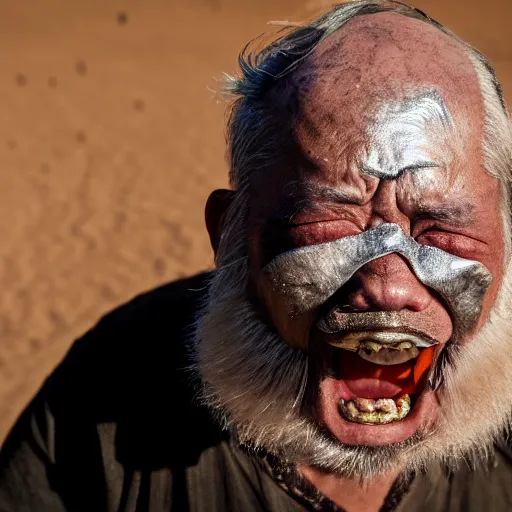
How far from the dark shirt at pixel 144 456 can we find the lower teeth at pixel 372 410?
0.34 metres

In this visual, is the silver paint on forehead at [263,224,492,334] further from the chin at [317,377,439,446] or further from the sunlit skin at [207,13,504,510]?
the chin at [317,377,439,446]

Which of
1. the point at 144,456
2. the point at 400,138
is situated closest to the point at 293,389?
the point at 144,456

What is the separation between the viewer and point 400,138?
1.50m

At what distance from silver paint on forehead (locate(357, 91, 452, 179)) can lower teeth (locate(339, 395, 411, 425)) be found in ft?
1.36

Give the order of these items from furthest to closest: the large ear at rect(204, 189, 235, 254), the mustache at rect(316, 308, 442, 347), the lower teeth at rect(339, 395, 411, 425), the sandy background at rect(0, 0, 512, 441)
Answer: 1. the sandy background at rect(0, 0, 512, 441)
2. the large ear at rect(204, 189, 235, 254)
3. the lower teeth at rect(339, 395, 411, 425)
4. the mustache at rect(316, 308, 442, 347)

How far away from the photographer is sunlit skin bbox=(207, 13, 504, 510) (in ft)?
4.89

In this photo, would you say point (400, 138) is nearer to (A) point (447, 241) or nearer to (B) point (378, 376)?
(A) point (447, 241)

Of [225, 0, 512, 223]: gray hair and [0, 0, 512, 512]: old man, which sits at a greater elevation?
[225, 0, 512, 223]: gray hair

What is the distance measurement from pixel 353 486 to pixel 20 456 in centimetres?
78

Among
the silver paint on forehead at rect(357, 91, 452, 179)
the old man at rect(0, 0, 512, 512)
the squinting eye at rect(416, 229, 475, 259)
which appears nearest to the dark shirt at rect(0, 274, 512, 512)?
the old man at rect(0, 0, 512, 512)

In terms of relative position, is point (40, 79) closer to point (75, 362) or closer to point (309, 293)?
point (75, 362)

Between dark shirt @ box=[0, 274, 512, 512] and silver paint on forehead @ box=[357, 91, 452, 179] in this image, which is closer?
silver paint on forehead @ box=[357, 91, 452, 179]

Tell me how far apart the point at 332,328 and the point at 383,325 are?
0.09 metres

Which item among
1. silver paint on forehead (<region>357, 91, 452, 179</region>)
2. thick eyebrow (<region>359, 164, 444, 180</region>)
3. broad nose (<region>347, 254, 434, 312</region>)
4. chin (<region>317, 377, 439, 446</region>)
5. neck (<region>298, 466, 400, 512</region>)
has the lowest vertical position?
neck (<region>298, 466, 400, 512</region>)
